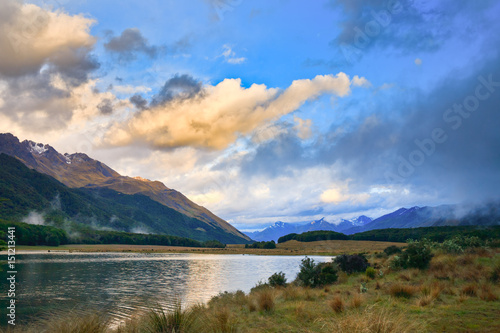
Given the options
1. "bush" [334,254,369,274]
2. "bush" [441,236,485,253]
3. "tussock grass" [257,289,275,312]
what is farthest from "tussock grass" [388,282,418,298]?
"bush" [441,236,485,253]

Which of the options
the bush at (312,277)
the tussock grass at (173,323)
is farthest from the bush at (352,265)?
the tussock grass at (173,323)

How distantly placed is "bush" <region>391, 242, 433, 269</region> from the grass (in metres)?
3.99

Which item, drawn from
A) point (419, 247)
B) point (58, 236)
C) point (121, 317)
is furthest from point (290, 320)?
point (58, 236)

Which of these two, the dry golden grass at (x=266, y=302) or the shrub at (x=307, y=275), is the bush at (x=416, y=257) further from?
the dry golden grass at (x=266, y=302)

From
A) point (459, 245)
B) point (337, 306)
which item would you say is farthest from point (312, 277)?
point (459, 245)

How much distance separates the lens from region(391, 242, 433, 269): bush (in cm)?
2530

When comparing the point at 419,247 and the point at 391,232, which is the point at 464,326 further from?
the point at 391,232

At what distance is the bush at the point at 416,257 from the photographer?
2530cm

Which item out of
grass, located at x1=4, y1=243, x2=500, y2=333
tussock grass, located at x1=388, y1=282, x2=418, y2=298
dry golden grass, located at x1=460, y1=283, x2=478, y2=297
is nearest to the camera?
grass, located at x1=4, y1=243, x2=500, y2=333

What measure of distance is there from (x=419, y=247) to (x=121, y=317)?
23.8 m

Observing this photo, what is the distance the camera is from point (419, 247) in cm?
2642

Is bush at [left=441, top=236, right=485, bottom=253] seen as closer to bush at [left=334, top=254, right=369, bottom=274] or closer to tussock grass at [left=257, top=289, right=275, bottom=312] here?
bush at [left=334, top=254, right=369, bottom=274]

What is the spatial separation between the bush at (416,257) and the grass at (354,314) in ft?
13.1

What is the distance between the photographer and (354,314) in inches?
457
